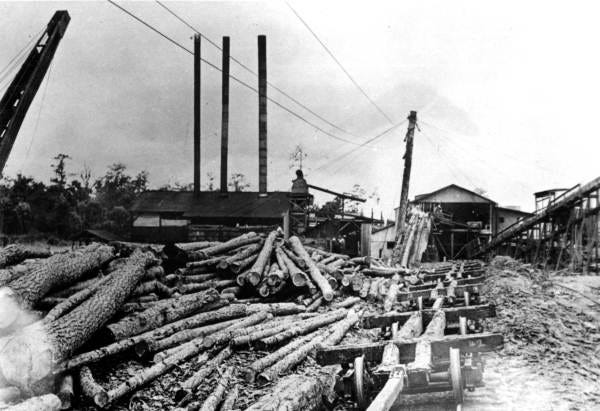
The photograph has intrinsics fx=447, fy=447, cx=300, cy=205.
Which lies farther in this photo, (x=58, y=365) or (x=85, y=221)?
(x=85, y=221)

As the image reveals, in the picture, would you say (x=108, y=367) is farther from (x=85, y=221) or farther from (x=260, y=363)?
(x=85, y=221)

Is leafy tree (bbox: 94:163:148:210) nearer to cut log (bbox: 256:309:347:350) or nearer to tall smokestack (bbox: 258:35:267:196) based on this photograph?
tall smokestack (bbox: 258:35:267:196)

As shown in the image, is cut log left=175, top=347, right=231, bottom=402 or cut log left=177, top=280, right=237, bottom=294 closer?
cut log left=175, top=347, right=231, bottom=402

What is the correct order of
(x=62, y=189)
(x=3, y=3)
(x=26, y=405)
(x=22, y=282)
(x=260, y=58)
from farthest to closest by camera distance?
1. (x=62, y=189)
2. (x=260, y=58)
3. (x=3, y=3)
4. (x=22, y=282)
5. (x=26, y=405)

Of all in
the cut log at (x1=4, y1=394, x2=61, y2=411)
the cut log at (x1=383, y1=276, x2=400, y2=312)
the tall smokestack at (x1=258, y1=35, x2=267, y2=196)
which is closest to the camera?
the cut log at (x1=4, y1=394, x2=61, y2=411)

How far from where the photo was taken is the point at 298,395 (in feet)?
15.1

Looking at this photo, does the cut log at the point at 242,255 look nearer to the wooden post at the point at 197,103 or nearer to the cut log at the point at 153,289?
the cut log at the point at 153,289

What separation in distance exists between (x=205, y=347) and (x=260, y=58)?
27.0 meters

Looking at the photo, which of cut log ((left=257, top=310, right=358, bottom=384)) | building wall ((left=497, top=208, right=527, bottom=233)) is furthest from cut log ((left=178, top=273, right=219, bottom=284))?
building wall ((left=497, top=208, right=527, bottom=233))

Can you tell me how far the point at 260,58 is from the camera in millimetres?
30750

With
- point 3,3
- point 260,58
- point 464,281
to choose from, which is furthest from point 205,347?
point 260,58

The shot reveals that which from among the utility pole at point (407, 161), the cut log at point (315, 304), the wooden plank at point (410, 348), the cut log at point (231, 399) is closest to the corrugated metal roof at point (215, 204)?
the utility pole at point (407, 161)

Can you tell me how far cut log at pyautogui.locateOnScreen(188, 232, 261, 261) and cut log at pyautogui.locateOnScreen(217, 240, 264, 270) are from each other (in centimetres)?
30

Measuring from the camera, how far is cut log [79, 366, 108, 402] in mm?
4984
